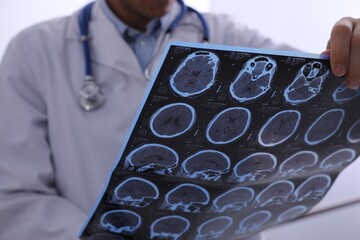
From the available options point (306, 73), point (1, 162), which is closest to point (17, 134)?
point (1, 162)

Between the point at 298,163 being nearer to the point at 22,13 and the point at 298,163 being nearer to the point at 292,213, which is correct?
the point at 292,213

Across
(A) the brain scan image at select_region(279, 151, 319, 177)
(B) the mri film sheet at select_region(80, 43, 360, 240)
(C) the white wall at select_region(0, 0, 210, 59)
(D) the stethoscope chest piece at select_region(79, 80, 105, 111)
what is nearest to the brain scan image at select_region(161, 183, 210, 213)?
(B) the mri film sheet at select_region(80, 43, 360, 240)

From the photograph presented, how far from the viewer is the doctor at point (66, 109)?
24.8 inches

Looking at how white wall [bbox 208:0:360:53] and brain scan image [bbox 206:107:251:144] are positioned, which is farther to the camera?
white wall [bbox 208:0:360:53]

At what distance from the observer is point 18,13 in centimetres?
133

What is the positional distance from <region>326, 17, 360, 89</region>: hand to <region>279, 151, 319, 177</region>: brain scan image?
10 centimetres

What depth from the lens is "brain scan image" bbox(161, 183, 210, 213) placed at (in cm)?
46

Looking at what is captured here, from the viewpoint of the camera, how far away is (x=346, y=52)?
42 centimetres

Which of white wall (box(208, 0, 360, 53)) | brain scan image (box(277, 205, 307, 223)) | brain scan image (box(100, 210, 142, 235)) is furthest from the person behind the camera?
white wall (box(208, 0, 360, 53))

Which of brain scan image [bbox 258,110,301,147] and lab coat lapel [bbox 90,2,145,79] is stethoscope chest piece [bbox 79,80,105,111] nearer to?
lab coat lapel [bbox 90,2,145,79]

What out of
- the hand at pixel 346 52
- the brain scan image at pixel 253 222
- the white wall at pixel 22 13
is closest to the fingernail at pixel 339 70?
the hand at pixel 346 52

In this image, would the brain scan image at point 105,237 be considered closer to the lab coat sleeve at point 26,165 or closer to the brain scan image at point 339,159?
the lab coat sleeve at point 26,165

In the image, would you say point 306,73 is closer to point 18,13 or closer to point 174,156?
point 174,156

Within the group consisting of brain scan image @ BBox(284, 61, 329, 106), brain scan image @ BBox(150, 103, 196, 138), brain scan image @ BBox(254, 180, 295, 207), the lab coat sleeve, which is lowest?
→ the lab coat sleeve
